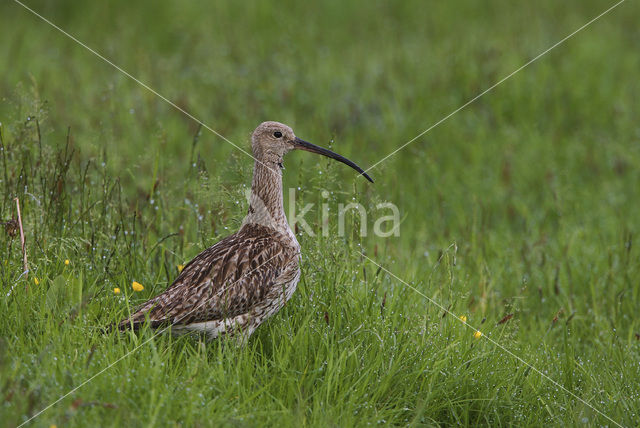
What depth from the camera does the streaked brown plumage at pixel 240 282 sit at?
15.8 ft

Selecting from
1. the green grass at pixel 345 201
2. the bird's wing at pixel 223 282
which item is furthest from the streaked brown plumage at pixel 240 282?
the green grass at pixel 345 201

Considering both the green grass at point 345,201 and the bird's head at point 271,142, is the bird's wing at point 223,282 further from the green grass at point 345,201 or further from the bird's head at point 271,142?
the bird's head at point 271,142

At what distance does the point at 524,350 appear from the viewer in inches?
213

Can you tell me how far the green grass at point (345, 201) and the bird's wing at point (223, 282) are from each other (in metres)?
0.18

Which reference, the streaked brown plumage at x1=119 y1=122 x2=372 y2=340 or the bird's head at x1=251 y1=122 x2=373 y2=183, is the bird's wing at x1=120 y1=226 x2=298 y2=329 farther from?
the bird's head at x1=251 y1=122 x2=373 y2=183

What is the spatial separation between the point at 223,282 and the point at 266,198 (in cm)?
84

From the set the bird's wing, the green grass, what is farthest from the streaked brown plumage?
the green grass

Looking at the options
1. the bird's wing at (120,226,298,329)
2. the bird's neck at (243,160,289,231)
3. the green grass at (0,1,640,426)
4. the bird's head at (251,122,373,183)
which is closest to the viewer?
the green grass at (0,1,640,426)

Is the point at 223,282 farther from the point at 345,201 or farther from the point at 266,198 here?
the point at 345,201

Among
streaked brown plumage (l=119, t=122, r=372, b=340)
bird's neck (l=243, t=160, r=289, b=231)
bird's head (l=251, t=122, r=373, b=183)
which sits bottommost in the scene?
streaked brown plumage (l=119, t=122, r=372, b=340)

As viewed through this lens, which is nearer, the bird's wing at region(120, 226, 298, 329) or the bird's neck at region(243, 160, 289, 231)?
the bird's wing at region(120, 226, 298, 329)

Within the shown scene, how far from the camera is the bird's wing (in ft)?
15.7

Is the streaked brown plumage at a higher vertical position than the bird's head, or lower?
lower

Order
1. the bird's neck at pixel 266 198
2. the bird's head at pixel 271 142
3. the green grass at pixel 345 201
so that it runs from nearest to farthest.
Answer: the green grass at pixel 345 201 < the bird's neck at pixel 266 198 < the bird's head at pixel 271 142
